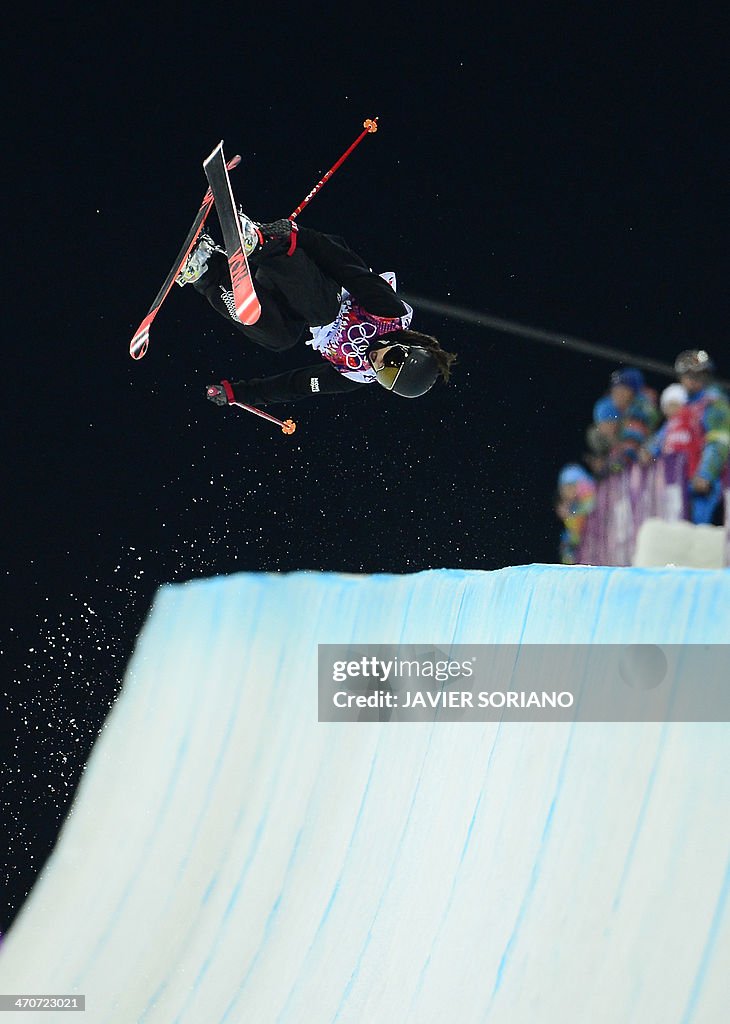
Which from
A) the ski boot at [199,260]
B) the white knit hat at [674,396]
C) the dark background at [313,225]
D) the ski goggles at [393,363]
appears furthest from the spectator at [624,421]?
the ski boot at [199,260]

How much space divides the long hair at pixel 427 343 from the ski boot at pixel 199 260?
0.55 meters

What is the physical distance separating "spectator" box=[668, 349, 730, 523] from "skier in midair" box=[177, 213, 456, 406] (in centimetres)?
110

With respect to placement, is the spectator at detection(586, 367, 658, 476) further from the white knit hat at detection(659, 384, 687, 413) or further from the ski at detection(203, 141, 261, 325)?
the ski at detection(203, 141, 261, 325)

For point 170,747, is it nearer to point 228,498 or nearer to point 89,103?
point 228,498

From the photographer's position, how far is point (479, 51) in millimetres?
5828

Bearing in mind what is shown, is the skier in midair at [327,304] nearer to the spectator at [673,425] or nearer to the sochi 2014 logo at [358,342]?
the sochi 2014 logo at [358,342]

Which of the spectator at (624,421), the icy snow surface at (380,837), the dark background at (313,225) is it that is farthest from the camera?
the dark background at (313,225)

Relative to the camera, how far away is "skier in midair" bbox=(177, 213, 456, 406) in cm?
307

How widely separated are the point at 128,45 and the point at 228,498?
7.93 ft

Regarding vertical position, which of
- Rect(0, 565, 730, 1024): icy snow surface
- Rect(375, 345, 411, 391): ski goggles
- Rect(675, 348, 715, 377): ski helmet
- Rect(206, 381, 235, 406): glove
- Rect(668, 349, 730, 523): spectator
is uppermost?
Rect(675, 348, 715, 377): ski helmet

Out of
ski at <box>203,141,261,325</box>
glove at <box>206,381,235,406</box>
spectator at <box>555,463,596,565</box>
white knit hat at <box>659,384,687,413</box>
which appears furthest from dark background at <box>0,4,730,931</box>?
ski at <box>203,141,261,325</box>

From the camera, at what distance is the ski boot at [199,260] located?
3.16 metres

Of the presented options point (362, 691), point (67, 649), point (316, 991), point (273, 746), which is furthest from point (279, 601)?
point (316, 991)

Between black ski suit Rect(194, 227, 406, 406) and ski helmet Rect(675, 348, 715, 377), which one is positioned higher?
ski helmet Rect(675, 348, 715, 377)
